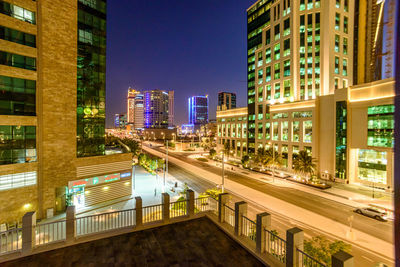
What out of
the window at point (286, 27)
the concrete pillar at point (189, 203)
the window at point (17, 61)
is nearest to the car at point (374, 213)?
the concrete pillar at point (189, 203)

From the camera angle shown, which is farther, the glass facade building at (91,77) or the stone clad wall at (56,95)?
the glass facade building at (91,77)

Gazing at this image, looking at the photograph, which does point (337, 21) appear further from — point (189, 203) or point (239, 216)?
point (189, 203)

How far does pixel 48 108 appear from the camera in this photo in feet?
65.1

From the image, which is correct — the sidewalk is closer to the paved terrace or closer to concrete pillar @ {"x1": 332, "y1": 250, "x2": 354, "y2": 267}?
the paved terrace

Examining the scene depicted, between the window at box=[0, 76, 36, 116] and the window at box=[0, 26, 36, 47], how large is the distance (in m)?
3.66

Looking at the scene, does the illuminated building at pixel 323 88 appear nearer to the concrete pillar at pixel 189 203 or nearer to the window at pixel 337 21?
the window at pixel 337 21

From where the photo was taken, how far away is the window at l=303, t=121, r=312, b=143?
40737mm

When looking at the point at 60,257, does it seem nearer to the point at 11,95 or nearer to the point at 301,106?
the point at 11,95

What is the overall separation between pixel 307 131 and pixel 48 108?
44450 millimetres

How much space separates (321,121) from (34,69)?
151 feet

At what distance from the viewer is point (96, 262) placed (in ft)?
27.8

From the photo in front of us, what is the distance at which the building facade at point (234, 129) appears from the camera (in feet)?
206

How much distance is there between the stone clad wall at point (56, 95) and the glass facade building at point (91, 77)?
0.98 m

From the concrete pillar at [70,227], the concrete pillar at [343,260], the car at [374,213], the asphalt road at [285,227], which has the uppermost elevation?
the concrete pillar at [343,260]
